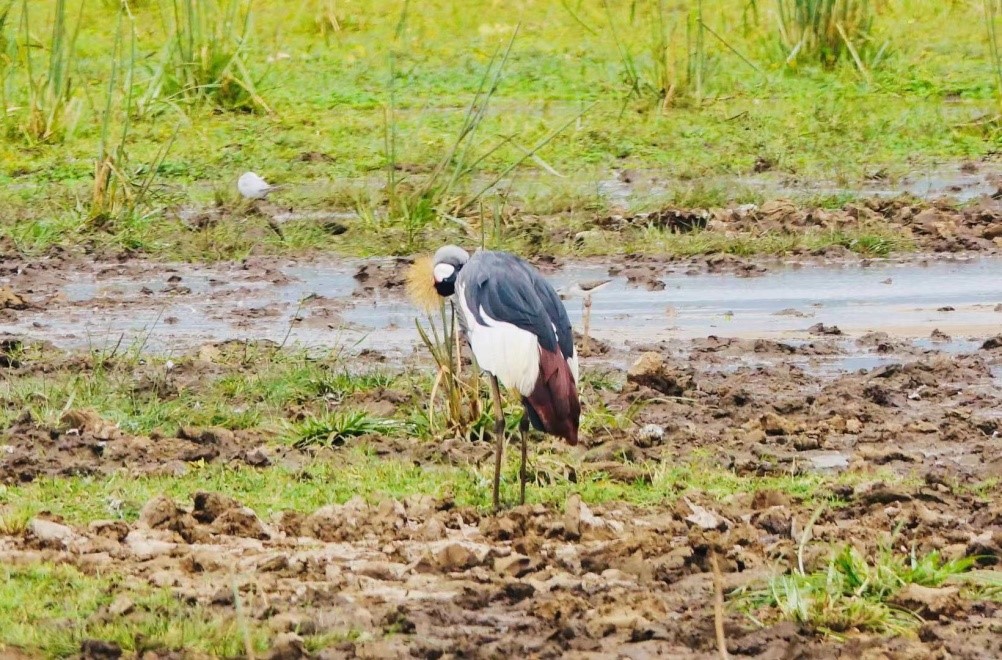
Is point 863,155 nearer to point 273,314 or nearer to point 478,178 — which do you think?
point 478,178

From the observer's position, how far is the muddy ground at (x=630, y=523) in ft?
15.2

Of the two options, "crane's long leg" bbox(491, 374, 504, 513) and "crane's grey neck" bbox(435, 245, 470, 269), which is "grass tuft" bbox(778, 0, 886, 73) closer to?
"crane's grey neck" bbox(435, 245, 470, 269)

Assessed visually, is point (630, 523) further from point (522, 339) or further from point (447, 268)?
point (447, 268)

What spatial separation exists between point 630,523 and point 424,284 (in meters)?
1.61

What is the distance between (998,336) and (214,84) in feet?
22.8

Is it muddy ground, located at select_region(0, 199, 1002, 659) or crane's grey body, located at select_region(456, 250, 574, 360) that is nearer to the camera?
muddy ground, located at select_region(0, 199, 1002, 659)

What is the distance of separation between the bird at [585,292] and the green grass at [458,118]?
1.01m

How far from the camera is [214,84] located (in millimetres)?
13430

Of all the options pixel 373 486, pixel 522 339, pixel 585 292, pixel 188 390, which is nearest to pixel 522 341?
pixel 522 339

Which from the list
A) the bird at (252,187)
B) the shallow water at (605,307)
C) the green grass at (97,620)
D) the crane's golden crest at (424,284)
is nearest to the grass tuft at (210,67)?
the bird at (252,187)

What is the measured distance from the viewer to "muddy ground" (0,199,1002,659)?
463 cm

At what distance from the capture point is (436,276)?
6.73m

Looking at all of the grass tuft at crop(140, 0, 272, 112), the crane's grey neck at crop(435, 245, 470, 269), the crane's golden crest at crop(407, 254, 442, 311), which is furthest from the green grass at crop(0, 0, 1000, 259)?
the crane's grey neck at crop(435, 245, 470, 269)

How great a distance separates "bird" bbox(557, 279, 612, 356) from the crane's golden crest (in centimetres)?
120
